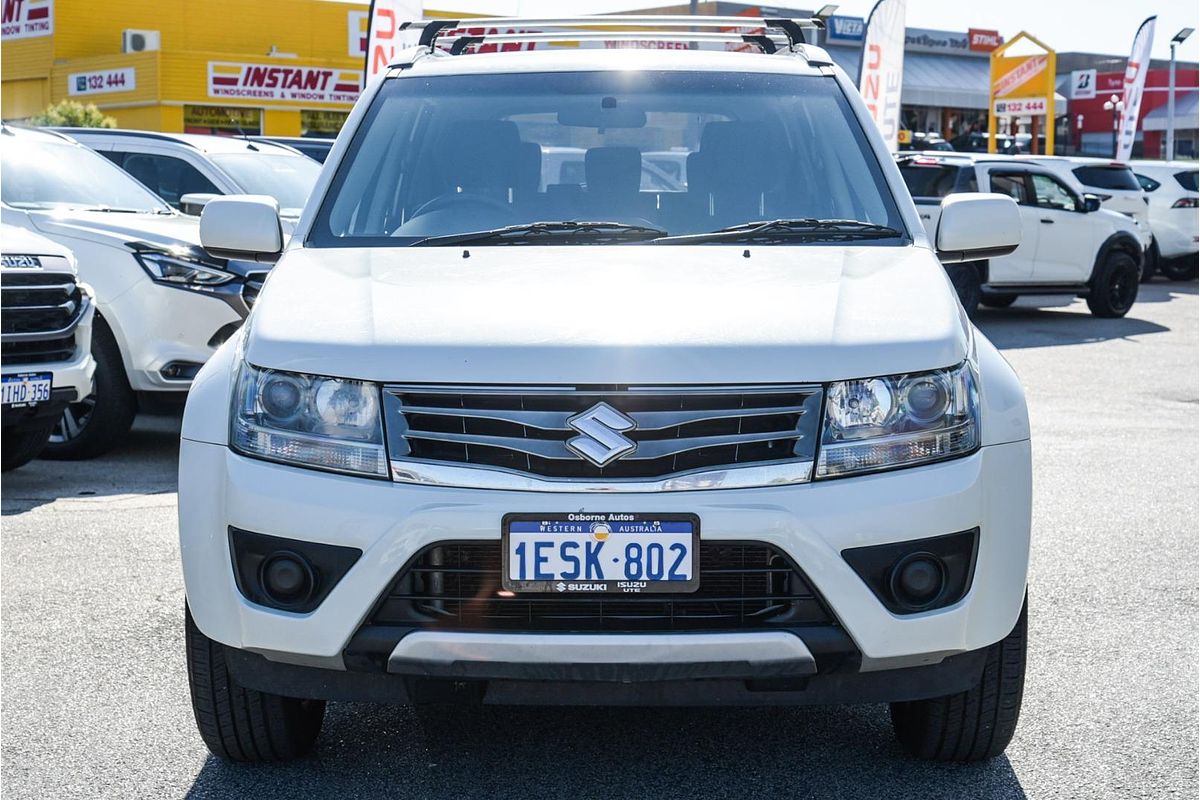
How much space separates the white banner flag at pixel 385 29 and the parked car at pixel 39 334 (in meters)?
7.74

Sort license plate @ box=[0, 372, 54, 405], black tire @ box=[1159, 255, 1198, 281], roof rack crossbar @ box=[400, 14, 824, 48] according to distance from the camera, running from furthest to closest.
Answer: black tire @ box=[1159, 255, 1198, 281], license plate @ box=[0, 372, 54, 405], roof rack crossbar @ box=[400, 14, 824, 48]

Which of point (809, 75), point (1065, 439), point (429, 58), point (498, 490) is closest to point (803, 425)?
point (498, 490)

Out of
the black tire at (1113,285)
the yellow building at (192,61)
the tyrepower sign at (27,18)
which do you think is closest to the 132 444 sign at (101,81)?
the yellow building at (192,61)

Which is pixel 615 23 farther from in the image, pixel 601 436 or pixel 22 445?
pixel 22 445

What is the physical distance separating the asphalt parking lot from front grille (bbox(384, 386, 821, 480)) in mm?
854

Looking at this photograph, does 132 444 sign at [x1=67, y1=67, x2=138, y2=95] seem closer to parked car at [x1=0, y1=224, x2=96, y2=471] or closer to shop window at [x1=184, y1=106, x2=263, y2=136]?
shop window at [x1=184, y1=106, x2=263, y2=136]

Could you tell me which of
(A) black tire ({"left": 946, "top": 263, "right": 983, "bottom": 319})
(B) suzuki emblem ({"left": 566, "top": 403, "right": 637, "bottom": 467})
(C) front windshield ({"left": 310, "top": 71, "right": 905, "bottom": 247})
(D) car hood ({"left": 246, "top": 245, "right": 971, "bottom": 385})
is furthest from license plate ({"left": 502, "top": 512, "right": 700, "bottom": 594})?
(A) black tire ({"left": 946, "top": 263, "right": 983, "bottom": 319})

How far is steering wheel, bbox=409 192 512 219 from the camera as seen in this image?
167 inches

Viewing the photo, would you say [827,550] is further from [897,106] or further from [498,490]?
[897,106]

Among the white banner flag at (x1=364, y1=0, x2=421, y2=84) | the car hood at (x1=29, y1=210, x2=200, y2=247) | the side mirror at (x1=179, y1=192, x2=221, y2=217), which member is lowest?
the car hood at (x1=29, y1=210, x2=200, y2=247)

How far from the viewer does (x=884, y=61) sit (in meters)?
19.9

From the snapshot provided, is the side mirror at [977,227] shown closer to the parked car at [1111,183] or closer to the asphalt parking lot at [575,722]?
the asphalt parking lot at [575,722]

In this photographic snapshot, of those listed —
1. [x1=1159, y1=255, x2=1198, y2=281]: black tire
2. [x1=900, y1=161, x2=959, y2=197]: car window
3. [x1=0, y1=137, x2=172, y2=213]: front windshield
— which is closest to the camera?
[x1=0, y1=137, x2=172, y2=213]: front windshield

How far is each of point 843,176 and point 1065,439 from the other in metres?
5.23
